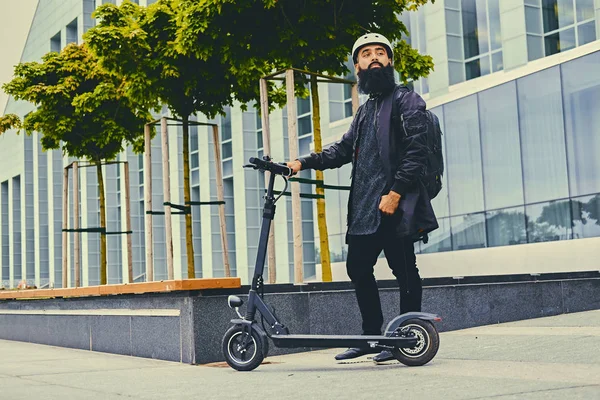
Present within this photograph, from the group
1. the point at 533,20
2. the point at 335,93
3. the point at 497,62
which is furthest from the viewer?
the point at 335,93

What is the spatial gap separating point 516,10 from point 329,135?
7861 mm

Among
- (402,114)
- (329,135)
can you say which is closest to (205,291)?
(402,114)

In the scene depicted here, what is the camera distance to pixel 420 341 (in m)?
5.23

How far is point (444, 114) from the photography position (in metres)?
24.2

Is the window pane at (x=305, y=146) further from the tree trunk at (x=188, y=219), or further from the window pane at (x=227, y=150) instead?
the tree trunk at (x=188, y=219)

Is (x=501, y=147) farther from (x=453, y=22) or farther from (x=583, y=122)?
(x=453, y=22)

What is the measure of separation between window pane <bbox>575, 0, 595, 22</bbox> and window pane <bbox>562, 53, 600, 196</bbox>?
113 cm

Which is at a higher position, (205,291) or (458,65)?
(458,65)

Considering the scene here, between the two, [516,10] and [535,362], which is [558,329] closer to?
[535,362]

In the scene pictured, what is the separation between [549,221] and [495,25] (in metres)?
5.72

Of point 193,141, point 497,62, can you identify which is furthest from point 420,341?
point 193,141

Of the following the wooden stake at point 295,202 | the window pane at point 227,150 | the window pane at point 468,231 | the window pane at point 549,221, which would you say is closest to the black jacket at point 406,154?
the wooden stake at point 295,202

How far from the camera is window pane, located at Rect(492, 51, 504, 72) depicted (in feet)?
75.2

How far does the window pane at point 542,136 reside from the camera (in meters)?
21.2
